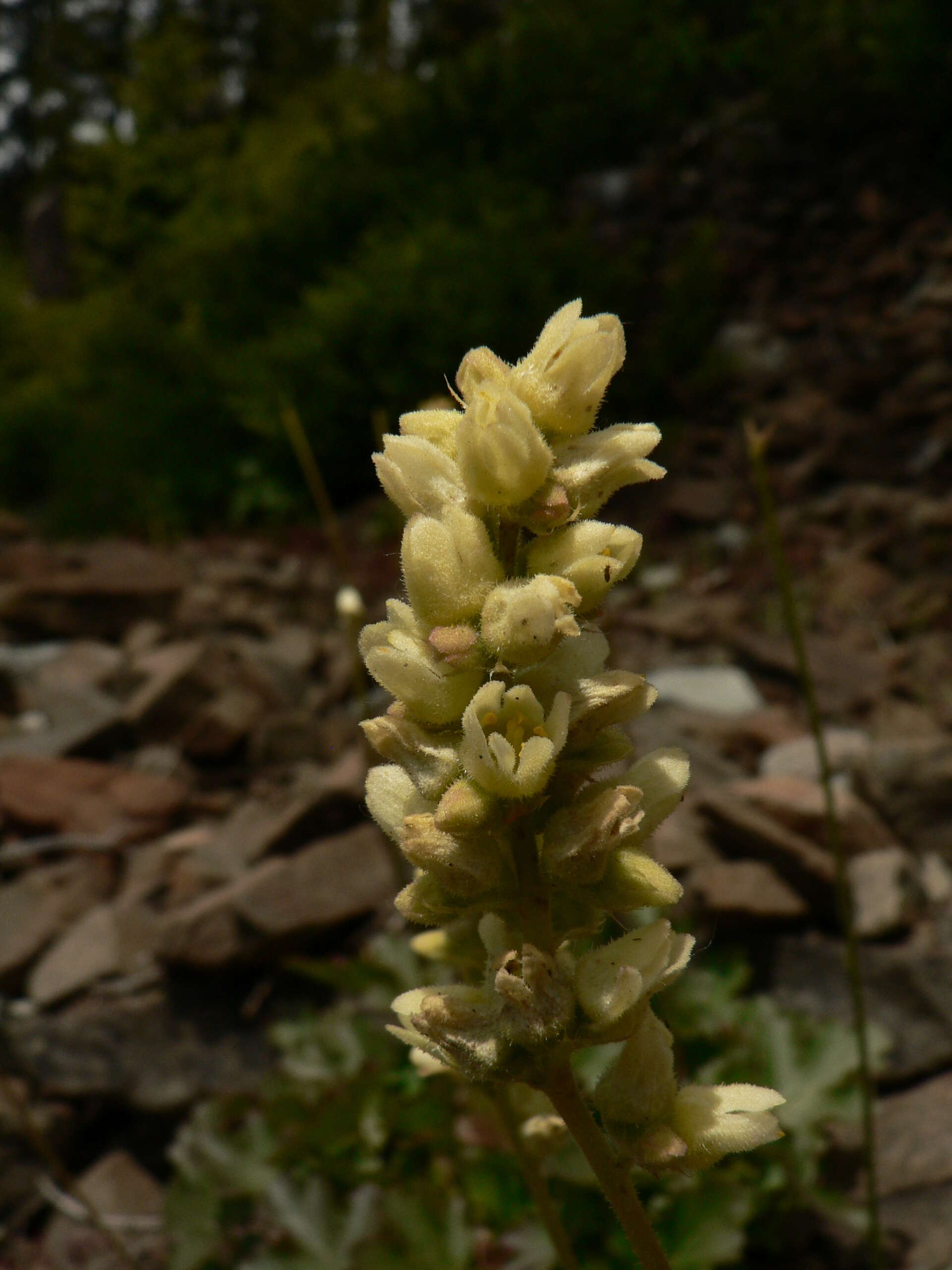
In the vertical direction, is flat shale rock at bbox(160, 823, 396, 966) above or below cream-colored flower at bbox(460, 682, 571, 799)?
below

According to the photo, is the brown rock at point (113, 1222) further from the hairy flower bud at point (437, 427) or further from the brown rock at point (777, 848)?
the hairy flower bud at point (437, 427)

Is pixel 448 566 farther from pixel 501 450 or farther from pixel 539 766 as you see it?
pixel 539 766

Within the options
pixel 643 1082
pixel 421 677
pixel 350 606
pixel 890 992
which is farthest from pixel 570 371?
pixel 890 992

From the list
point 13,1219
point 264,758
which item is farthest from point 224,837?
point 13,1219

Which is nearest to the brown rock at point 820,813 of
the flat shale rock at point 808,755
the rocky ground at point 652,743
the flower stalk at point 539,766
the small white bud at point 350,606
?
the rocky ground at point 652,743

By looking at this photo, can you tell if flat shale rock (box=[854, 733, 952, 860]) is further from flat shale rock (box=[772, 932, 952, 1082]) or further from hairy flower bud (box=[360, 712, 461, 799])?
hairy flower bud (box=[360, 712, 461, 799])

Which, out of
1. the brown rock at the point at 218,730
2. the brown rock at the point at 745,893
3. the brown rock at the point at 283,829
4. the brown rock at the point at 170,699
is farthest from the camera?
the brown rock at the point at 170,699

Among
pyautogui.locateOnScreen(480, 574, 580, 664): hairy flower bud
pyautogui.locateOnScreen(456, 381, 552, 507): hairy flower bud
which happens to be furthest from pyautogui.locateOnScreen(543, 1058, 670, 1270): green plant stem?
pyautogui.locateOnScreen(456, 381, 552, 507): hairy flower bud
